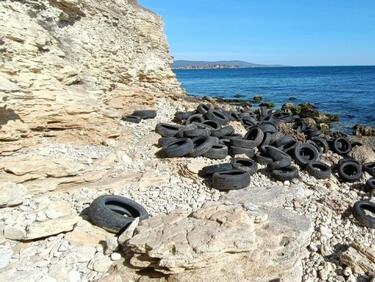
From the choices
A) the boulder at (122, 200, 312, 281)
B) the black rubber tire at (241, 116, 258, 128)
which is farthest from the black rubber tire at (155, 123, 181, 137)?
the boulder at (122, 200, 312, 281)

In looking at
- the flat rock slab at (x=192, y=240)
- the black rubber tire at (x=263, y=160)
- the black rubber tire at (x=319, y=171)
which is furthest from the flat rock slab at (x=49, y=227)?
the black rubber tire at (x=319, y=171)

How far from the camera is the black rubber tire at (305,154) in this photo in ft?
48.0

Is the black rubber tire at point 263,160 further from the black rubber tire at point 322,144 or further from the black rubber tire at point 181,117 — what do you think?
the black rubber tire at point 181,117

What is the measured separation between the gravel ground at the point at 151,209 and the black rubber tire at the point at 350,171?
393mm

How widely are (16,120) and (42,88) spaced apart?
1507 mm

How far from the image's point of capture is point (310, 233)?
8.23 metres

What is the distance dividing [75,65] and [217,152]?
6912 mm

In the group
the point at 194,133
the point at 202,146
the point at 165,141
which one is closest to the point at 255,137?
the point at 194,133

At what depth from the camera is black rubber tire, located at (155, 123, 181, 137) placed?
634 inches

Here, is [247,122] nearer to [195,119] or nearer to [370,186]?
[195,119]

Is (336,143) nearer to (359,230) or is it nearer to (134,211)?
(359,230)

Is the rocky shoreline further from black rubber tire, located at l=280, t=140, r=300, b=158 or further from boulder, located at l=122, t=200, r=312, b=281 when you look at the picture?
black rubber tire, located at l=280, t=140, r=300, b=158

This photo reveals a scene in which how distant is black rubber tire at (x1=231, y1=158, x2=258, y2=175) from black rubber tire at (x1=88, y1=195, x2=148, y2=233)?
4275 mm

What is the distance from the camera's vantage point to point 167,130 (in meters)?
16.5
